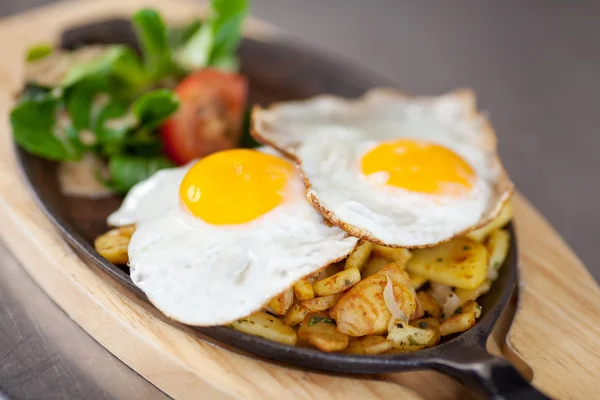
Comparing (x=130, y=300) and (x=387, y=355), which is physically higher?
(x=387, y=355)

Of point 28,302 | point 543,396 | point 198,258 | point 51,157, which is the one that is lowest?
point 28,302

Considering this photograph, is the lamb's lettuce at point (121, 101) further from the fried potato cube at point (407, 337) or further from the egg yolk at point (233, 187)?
the fried potato cube at point (407, 337)

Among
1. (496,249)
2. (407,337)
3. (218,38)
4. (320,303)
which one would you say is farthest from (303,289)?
(218,38)

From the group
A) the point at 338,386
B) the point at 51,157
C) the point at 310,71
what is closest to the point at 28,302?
the point at 51,157

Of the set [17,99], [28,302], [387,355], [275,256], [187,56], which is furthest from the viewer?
[187,56]

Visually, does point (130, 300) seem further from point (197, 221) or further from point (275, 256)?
point (275, 256)

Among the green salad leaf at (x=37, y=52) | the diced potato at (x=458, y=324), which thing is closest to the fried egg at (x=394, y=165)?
the diced potato at (x=458, y=324)

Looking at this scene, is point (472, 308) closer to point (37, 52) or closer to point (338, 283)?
point (338, 283)

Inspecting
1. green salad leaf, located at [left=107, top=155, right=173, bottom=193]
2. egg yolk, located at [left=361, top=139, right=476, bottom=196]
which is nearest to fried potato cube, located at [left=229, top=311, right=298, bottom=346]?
egg yolk, located at [left=361, top=139, right=476, bottom=196]
